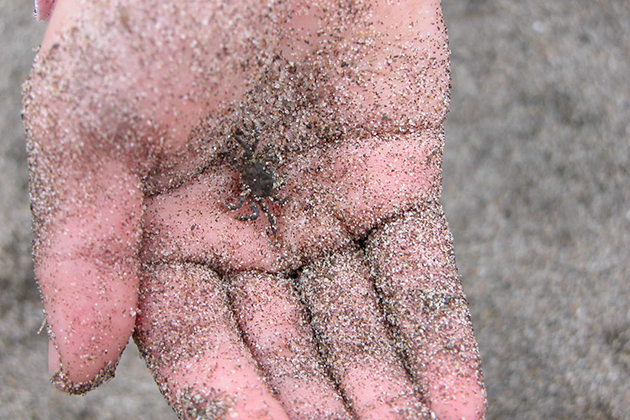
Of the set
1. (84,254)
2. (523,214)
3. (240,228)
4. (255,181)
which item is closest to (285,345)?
(240,228)

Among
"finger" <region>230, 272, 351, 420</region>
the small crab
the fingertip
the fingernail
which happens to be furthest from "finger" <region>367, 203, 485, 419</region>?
the fingernail

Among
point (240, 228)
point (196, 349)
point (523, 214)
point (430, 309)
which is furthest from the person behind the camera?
point (523, 214)

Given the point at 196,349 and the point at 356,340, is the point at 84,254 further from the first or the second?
the point at 356,340

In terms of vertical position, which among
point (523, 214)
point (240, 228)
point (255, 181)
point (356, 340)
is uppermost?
point (255, 181)

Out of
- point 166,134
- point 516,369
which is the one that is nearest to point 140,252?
point 166,134

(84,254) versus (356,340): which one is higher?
(84,254)

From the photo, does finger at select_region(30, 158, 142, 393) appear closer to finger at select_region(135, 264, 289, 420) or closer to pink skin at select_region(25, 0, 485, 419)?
pink skin at select_region(25, 0, 485, 419)
